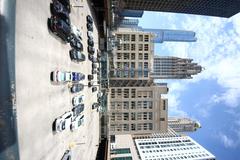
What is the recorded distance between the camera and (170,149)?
11438 centimetres

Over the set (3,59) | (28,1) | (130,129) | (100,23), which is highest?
(100,23)

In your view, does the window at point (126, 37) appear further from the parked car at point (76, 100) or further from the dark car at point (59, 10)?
the dark car at point (59, 10)

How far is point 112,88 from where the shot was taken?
84.9m

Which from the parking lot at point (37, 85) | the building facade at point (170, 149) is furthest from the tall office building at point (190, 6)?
the parking lot at point (37, 85)

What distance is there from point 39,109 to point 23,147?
3.27m

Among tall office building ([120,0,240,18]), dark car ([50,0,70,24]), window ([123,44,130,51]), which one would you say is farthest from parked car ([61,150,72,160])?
tall office building ([120,0,240,18])

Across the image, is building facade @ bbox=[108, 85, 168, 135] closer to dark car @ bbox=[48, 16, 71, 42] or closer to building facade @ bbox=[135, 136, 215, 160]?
building facade @ bbox=[135, 136, 215, 160]

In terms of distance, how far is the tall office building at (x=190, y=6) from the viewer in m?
109

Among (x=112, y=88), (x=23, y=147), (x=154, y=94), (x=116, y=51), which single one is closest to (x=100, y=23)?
(x=116, y=51)

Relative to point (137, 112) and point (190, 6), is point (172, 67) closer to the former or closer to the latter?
point (190, 6)

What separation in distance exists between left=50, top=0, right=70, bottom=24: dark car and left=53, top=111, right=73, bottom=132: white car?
8.48m

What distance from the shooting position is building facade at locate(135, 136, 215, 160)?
105 metres

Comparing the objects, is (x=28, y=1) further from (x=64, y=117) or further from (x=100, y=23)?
(x=100, y=23)

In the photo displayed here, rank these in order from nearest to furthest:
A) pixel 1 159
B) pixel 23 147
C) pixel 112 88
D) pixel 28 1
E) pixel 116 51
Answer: pixel 1 159
pixel 23 147
pixel 28 1
pixel 116 51
pixel 112 88
